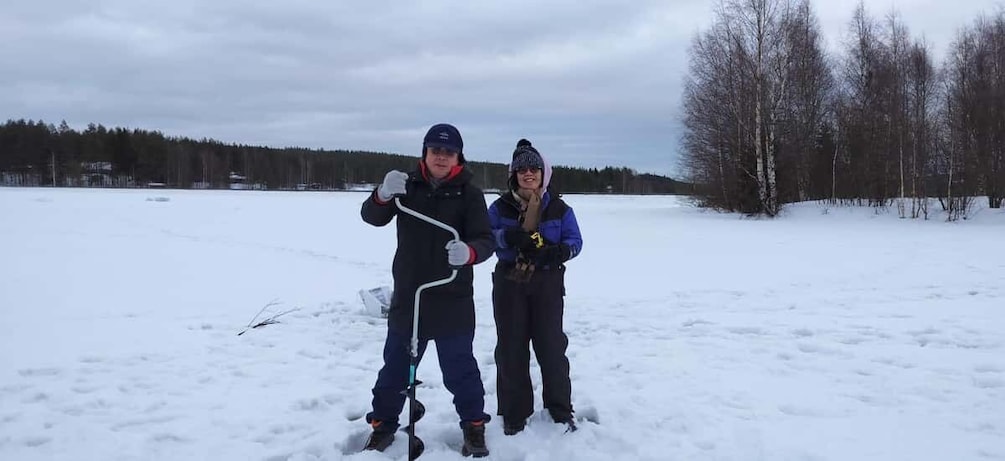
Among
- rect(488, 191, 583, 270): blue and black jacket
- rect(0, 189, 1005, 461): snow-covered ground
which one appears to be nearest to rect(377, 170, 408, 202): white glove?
rect(488, 191, 583, 270): blue and black jacket

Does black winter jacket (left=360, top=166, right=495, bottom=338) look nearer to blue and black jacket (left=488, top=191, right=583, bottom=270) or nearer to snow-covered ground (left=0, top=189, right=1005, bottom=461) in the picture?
blue and black jacket (left=488, top=191, right=583, bottom=270)

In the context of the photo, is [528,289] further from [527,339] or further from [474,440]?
[474,440]

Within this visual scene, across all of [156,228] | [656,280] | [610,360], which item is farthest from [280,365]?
[156,228]

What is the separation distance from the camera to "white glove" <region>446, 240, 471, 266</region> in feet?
10.1

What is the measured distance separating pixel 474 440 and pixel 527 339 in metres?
0.71

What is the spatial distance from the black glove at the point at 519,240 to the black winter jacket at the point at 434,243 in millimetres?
193

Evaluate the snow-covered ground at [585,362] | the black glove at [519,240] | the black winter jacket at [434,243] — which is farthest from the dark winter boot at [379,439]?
the black glove at [519,240]

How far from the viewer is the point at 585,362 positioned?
521cm

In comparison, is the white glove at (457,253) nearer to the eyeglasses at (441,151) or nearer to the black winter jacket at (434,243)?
the black winter jacket at (434,243)

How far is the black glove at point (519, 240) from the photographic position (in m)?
3.53

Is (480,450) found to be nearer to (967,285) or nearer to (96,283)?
(96,283)

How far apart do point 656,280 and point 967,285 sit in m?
4.43

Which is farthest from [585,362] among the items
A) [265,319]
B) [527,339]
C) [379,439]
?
[265,319]

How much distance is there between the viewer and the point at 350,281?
9930 mm
